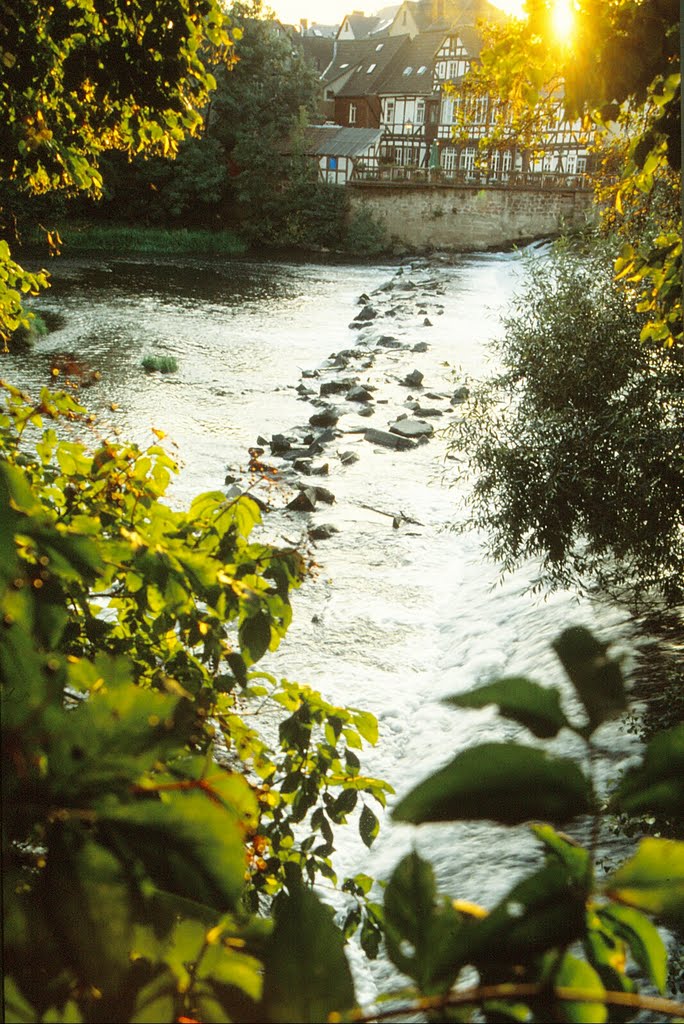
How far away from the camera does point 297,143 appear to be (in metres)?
37.2

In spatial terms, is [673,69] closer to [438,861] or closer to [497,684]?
[497,684]

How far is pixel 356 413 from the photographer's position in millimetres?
13109

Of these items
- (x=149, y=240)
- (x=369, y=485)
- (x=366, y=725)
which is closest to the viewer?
(x=366, y=725)

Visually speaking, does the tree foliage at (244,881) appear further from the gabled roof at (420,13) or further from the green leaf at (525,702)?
the gabled roof at (420,13)

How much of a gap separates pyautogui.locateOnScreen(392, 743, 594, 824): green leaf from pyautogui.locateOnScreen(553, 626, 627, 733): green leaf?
29mm

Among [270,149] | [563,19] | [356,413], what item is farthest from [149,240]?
[563,19]

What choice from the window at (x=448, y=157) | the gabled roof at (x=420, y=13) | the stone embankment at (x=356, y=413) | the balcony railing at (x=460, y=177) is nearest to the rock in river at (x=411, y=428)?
the stone embankment at (x=356, y=413)

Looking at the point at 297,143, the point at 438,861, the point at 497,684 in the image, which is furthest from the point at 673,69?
the point at 297,143

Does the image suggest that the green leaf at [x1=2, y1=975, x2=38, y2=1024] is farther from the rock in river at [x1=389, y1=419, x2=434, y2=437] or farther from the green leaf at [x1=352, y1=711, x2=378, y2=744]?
the rock in river at [x1=389, y1=419, x2=434, y2=437]

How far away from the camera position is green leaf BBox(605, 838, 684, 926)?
1.25 ft

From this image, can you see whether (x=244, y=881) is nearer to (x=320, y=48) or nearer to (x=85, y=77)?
(x=85, y=77)

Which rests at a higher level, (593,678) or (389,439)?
(593,678)

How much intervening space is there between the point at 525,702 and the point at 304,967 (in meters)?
0.17

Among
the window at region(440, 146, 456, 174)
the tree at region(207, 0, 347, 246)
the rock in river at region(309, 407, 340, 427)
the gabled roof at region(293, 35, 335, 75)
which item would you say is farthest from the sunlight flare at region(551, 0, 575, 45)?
the gabled roof at region(293, 35, 335, 75)
